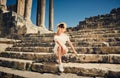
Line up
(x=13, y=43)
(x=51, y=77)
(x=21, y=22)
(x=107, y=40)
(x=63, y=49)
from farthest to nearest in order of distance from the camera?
(x=21, y=22), (x=13, y=43), (x=107, y=40), (x=63, y=49), (x=51, y=77)

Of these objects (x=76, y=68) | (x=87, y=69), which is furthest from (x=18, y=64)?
(x=87, y=69)

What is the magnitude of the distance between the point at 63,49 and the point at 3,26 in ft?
24.5

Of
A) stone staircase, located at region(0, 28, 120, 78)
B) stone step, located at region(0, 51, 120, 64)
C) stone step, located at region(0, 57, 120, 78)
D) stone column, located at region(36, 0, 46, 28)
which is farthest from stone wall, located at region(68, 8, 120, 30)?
stone column, located at region(36, 0, 46, 28)

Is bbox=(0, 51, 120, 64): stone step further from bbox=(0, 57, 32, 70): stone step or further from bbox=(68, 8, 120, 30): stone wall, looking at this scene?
bbox=(68, 8, 120, 30): stone wall

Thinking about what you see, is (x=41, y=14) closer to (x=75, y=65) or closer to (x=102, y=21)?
(x=102, y=21)

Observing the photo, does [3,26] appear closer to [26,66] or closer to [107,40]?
[26,66]

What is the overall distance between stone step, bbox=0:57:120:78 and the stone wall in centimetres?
640

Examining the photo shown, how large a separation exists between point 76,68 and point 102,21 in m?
7.87

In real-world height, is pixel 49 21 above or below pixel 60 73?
above

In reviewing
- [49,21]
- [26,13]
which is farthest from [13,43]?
[49,21]

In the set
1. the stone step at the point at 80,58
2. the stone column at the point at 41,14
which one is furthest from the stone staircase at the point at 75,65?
the stone column at the point at 41,14

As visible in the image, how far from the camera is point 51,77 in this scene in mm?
3258

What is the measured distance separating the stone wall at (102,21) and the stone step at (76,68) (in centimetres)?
640

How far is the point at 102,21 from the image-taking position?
10.5 metres
